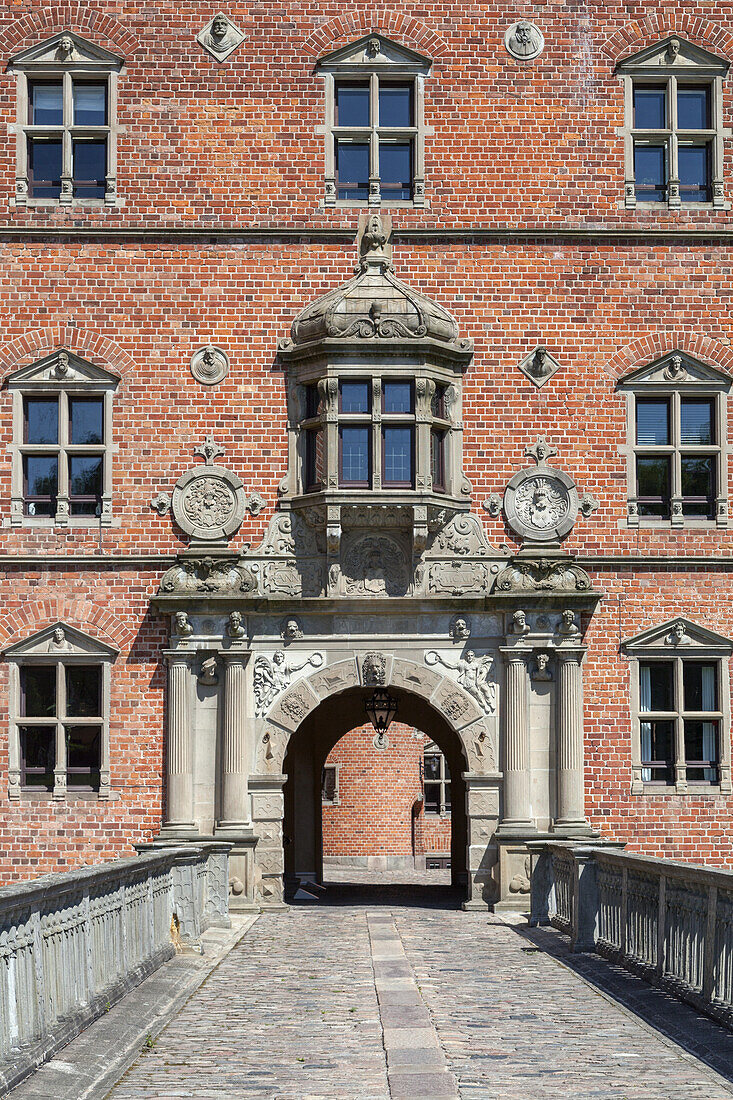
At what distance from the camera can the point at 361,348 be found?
63.2ft

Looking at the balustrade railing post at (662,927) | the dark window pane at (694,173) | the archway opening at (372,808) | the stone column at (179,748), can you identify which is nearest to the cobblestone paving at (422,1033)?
the balustrade railing post at (662,927)

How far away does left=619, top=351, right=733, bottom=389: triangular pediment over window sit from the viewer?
65.3 ft

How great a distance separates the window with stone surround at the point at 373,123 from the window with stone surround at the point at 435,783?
80.2 ft

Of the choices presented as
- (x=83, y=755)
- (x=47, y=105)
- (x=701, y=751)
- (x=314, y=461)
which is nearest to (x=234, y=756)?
(x=83, y=755)

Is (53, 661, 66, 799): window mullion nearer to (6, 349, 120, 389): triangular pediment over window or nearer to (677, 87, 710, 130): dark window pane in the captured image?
(6, 349, 120, 389): triangular pediment over window

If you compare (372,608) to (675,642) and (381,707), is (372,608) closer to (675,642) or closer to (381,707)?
(381,707)

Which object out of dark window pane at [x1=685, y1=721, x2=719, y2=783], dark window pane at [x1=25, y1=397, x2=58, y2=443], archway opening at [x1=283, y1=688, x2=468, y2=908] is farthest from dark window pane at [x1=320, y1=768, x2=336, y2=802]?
dark window pane at [x1=25, y1=397, x2=58, y2=443]

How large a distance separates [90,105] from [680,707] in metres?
10.2

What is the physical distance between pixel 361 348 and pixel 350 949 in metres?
7.33

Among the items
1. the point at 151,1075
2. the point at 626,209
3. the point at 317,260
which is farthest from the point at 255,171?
the point at 151,1075

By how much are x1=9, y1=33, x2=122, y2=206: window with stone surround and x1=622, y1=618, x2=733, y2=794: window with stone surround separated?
27.8 feet

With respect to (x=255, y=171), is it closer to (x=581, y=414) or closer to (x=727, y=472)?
(x=581, y=414)

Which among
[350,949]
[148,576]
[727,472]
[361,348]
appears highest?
[361,348]

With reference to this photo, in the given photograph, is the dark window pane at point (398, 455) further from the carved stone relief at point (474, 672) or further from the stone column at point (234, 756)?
the stone column at point (234, 756)
